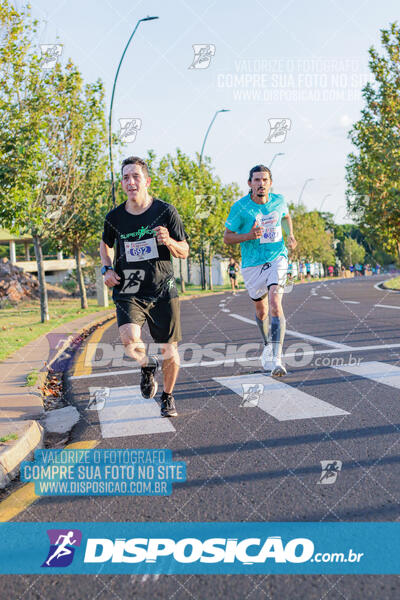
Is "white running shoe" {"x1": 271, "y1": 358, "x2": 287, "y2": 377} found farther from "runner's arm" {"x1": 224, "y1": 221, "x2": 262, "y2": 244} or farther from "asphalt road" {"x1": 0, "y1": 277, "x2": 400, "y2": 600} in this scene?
"runner's arm" {"x1": 224, "y1": 221, "x2": 262, "y2": 244}

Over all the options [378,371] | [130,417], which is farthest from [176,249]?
[378,371]

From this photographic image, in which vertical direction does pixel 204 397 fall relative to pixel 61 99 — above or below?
below

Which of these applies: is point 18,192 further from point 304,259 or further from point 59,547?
point 304,259

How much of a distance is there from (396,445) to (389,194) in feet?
84.8

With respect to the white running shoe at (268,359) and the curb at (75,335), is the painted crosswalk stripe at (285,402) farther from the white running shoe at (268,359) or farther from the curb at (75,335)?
the curb at (75,335)

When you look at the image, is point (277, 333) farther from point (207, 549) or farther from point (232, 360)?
point (207, 549)

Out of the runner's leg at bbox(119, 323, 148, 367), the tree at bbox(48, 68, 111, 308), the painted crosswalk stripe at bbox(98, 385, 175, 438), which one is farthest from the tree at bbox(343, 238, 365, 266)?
the runner's leg at bbox(119, 323, 148, 367)

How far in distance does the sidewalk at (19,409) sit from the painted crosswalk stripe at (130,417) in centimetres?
57

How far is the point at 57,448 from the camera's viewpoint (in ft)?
16.3

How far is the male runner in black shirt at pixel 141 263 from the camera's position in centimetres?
518

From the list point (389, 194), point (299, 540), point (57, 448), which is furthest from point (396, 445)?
point (389, 194)

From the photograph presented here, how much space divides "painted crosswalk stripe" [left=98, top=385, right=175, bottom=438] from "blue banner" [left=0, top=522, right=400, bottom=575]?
1836mm

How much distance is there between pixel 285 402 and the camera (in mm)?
5754

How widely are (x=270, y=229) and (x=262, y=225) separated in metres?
0.10
